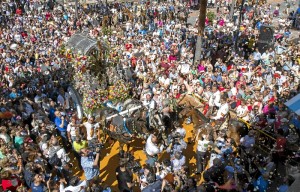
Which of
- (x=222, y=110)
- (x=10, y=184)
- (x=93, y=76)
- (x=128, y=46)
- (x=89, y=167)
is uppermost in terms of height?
(x=93, y=76)

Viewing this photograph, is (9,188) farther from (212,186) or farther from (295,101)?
(295,101)

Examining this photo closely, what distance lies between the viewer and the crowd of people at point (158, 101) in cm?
807

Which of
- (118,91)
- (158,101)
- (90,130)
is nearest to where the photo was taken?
(90,130)

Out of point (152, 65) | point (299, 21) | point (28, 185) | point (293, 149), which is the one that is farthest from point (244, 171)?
point (299, 21)

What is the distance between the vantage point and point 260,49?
18.8 m

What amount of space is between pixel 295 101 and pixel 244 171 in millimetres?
2742

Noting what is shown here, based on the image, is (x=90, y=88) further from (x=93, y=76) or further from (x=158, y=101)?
(x=158, y=101)

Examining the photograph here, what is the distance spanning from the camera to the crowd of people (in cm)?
807

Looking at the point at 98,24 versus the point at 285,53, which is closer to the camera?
the point at 285,53

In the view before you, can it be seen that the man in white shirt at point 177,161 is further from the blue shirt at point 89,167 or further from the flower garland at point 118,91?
the flower garland at point 118,91

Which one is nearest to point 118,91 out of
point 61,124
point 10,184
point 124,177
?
point 61,124

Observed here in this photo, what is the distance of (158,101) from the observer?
1183cm

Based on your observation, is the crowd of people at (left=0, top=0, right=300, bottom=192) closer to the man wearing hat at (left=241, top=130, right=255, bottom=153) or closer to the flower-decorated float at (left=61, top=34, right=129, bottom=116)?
the man wearing hat at (left=241, top=130, right=255, bottom=153)

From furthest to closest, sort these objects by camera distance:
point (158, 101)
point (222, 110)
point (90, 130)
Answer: point (158, 101), point (222, 110), point (90, 130)
